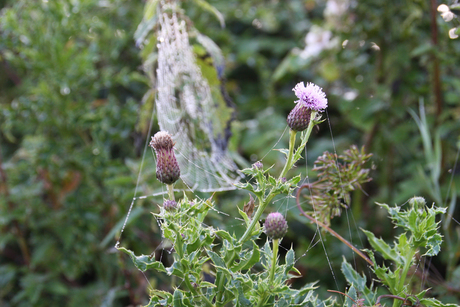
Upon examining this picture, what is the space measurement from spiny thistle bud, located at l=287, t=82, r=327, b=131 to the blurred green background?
655 mm

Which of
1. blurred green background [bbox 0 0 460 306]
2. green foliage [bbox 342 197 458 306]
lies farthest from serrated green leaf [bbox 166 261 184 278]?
blurred green background [bbox 0 0 460 306]

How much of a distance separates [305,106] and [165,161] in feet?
0.88

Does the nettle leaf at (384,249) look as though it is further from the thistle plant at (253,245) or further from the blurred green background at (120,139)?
the blurred green background at (120,139)

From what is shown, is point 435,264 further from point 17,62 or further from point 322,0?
point 322,0

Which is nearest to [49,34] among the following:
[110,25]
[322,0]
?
[110,25]

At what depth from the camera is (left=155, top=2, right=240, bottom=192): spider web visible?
1.36 m

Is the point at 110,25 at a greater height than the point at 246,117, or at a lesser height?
greater

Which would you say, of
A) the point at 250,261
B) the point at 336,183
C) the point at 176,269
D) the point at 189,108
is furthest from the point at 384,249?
the point at 189,108

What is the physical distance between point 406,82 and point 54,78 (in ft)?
5.22

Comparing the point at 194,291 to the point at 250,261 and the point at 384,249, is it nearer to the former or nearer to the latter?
the point at 250,261

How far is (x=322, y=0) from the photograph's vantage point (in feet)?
10.4

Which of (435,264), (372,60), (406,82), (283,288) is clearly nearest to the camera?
(283,288)

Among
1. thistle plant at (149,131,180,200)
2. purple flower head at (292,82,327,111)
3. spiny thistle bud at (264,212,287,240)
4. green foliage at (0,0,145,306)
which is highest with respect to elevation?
purple flower head at (292,82,327,111)

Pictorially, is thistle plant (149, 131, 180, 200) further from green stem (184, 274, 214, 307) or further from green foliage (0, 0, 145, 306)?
green foliage (0, 0, 145, 306)
